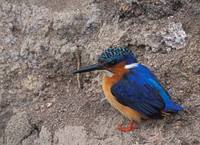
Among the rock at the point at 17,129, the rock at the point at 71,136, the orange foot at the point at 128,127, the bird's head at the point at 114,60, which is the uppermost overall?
the bird's head at the point at 114,60

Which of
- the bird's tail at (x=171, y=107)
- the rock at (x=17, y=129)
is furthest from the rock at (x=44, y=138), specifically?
the bird's tail at (x=171, y=107)

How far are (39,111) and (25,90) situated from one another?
333 millimetres

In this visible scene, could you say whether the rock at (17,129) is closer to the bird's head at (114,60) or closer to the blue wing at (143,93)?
the bird's head at (114,60)

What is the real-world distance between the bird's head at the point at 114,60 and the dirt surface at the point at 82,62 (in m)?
0.46

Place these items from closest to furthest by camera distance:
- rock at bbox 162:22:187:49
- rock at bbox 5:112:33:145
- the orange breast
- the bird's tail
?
the bird's tail → the orange breast → rock at bbox 5:112:33:145 → rock at bbox 162:22:187:49

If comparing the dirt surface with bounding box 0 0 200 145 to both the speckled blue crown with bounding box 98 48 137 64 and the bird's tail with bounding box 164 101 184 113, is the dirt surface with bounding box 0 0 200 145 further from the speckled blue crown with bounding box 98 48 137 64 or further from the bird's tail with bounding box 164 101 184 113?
the speckled blue crown with bounding box 98 48 137 64

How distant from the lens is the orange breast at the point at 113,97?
5.61m

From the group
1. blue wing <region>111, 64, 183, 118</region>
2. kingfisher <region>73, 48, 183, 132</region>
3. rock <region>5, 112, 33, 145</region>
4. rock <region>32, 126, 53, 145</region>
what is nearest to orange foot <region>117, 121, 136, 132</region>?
kingfisher <region>73, 48, 183, 132</region>

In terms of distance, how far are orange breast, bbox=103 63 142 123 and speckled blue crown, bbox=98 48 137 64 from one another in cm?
7

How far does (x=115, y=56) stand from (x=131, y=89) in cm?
34

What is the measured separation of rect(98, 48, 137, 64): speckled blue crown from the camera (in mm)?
5645

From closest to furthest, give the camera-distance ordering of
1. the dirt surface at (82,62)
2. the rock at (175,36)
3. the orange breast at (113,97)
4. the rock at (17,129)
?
the orange breast at (113,97), the dirt surface at (82,62), the rock at (17,129), the rock at (175,36)

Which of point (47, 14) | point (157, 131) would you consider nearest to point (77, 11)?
point (47, 14)

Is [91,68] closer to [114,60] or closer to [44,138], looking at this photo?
[114,60]
